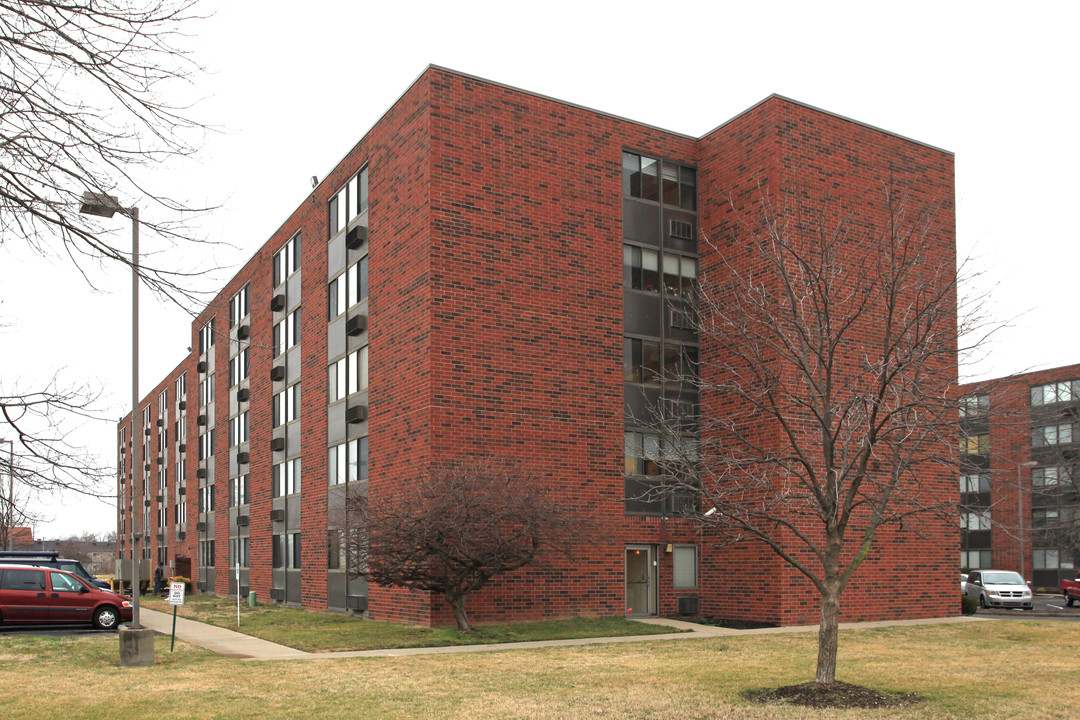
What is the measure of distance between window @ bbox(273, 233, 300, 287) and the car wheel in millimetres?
14117

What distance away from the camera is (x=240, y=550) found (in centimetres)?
4188

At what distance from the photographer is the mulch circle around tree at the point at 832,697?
39.9ft

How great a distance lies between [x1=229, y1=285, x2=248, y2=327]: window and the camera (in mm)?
43094

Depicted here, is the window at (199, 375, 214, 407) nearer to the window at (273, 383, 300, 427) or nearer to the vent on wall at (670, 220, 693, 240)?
Answer: the window at (273, 383, 300, 427)

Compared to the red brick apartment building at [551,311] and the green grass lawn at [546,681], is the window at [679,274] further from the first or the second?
the green grass lawn at [546,681]

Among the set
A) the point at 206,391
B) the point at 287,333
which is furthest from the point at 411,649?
the point at 206,391

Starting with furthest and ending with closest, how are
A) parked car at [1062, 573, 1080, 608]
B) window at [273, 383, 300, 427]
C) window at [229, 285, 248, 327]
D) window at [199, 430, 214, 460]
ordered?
window at [199, 430, 214, 460]
window at [229, 285, 248, 327]
parked car at [1062, 573, 1080, 608]
window at [273, 383, 300, 427]

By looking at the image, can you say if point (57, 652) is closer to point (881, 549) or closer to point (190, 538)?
point (881, 549)

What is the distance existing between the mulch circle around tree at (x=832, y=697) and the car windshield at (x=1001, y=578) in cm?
2834

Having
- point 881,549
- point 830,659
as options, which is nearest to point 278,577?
point 881,549

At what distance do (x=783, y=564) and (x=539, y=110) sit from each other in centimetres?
1264

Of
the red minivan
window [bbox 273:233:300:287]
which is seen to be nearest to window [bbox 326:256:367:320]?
window [bbox 273:233:300:287]

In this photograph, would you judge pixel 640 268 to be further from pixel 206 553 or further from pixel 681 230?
pixel 206 553

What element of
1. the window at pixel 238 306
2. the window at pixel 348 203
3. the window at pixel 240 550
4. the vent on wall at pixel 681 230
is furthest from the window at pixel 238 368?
the vent on wall at pixel 681 230
